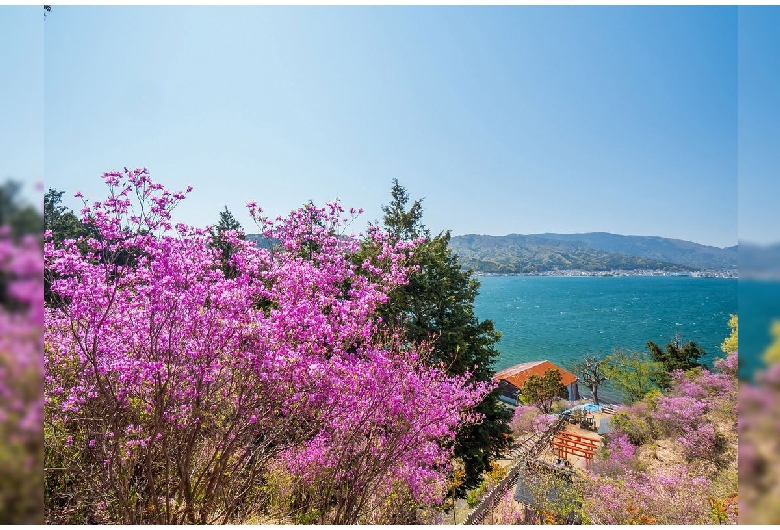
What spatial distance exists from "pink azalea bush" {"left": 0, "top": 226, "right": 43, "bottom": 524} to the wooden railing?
358 cm

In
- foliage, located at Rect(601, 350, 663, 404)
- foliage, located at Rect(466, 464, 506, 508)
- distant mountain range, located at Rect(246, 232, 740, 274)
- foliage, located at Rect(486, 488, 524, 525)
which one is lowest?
foliage, located at Rect(601, 350, 663, 404)

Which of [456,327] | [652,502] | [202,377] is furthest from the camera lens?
[456,327]

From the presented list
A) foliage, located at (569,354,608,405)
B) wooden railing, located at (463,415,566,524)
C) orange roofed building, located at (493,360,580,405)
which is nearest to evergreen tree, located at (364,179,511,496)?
wooden railing, located at (463,415,566,524)

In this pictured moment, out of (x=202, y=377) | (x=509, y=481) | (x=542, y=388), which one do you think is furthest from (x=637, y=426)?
(x=202, y=377)

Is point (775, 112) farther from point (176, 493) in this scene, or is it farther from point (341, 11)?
point (176, 493)

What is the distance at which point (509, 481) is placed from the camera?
4746mm

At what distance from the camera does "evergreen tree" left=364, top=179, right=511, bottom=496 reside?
5363 mm

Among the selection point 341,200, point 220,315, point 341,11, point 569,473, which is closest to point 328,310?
point 220,315

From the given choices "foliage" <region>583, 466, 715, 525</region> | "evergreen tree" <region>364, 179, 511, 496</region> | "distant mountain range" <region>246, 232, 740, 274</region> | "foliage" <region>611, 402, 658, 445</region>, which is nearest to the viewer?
"foliage" <region>583, 466, 715, 525</region>

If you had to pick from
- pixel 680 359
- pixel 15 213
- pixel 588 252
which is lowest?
pixel 680 359

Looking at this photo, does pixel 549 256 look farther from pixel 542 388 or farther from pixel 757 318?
pixel 757 318

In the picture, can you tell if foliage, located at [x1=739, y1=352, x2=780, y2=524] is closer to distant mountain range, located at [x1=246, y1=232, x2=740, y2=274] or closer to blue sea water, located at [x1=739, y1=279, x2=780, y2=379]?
blue sea water, located at [x1=739, y1=279, x2=780, y2=379]

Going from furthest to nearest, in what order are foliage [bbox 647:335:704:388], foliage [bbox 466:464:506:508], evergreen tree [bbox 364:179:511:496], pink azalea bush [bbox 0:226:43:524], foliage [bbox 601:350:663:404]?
foliage [bbox 601:350:663:404] → foliage [bbox 647:335:704:388] → evergreen tree [bbox 364:179:511:496] → foliage [bbox 466:464:506:508] → pink azalea bush [bbox 0:226:43:524]

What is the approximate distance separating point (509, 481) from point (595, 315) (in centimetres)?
4419
